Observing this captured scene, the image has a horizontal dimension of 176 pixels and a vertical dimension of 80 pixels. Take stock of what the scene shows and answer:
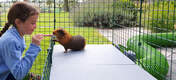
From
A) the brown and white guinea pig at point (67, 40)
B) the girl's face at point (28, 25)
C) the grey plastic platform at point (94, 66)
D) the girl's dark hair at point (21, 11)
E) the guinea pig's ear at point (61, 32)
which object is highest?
the girl's dark hair at point (21, 11)

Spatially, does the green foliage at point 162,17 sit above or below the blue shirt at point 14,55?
above

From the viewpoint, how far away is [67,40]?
2891 millimetres

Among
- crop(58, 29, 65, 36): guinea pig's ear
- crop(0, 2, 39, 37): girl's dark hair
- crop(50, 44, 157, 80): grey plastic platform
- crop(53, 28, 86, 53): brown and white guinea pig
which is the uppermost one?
crop(0, 2, 39, 37): girl's dark hair

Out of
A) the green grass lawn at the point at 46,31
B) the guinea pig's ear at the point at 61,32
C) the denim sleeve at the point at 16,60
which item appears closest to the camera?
the denim sleeve at the point at 16,60

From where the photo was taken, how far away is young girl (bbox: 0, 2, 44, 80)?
104cm

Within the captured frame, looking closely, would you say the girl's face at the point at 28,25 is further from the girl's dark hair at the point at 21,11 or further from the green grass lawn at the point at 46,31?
the green grass lawn at the point at 46,31

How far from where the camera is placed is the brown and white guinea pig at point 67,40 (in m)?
2.88

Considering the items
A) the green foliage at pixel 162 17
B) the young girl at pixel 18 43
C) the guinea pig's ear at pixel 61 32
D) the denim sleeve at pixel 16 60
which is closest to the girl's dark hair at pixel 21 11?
the young girl at pixel 18 43

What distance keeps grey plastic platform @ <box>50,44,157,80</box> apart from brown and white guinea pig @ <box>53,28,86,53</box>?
84 millimetres

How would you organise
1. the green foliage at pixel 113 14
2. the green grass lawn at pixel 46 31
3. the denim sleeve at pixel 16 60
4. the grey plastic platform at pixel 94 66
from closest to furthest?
the denim sleeve at pixel 16 60
the grey plastic platform at pixel 94 66
the green foliage at pixel 113 14
the green grass lawn at pixel 46 31

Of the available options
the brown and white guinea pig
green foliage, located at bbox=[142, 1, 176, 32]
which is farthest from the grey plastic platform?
green foliage, located at bbox=[142, 1, 176, 32]

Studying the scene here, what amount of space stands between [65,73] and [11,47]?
3.37 feet

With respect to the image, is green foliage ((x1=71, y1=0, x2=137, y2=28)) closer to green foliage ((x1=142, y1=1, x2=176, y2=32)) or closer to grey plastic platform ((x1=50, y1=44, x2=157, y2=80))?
green foliage ((x1=142, y1=1, x2=176, y2=32))

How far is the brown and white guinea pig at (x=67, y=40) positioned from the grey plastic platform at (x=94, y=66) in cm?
8
